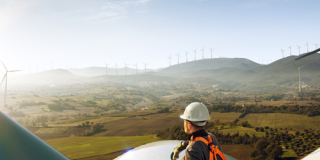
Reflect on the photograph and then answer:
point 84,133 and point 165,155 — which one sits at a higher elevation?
point 165,155

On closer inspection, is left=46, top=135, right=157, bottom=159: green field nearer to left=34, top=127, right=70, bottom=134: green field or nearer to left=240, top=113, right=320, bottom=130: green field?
left=34, top=127, right=70, bottom=134: green field

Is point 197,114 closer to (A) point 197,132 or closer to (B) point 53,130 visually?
(A) point 197,132

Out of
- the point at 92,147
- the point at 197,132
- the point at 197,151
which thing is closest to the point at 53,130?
the point at 92,147

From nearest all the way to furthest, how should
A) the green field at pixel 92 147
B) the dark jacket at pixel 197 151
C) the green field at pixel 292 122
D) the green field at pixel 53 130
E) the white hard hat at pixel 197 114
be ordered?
the dark jacket at pixel 197 151
the white hard hat at pixel 197 114
the green field at pixel 92 147
the green field at pixel 292 122
the green field at pixel 53 130

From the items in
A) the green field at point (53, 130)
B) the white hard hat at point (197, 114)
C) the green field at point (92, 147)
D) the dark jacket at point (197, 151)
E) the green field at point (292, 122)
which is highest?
the white hard hat at point (197, 114)

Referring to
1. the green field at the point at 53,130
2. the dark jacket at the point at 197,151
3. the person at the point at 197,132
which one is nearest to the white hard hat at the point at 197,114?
the person at the point at 197,132

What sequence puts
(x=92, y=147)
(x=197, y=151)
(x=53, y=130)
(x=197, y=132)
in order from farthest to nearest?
1. (x=53, y=130)
2. (x=92, y=147)
3. (x=197, y=132)
4. (x=197, y=151)

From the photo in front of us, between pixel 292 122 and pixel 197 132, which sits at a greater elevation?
pixel 197 132

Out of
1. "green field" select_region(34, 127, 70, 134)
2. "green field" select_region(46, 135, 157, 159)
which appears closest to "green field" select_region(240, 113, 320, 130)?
"green field" select_region(46, 135, 157, 159)

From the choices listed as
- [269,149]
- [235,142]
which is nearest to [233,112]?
[235,142]

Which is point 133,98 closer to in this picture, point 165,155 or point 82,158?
point 82,158

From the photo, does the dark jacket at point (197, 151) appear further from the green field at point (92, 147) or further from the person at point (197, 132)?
the green field at point (92, 147)
